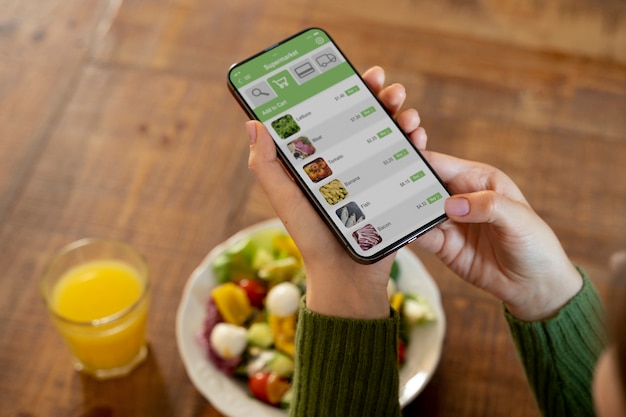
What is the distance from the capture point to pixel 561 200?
3.90ft

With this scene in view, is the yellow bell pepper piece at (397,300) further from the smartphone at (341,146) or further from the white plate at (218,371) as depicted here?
the smartphone at (341,146)

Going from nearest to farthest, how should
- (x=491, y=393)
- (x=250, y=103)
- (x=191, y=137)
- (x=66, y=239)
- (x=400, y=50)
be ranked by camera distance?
(x=250, y=103), (x=491, y=393), (x=66, y=239), (x=191, y=137), (x=400, y=50)

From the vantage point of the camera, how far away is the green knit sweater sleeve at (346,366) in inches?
33.1

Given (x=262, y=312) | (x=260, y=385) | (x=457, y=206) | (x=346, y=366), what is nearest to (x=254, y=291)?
(x=262, y=312)

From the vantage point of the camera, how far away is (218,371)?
995mm

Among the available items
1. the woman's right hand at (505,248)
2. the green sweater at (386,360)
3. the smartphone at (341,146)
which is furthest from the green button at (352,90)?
the green sweater at (386,360)

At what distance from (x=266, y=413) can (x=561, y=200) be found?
0.53m

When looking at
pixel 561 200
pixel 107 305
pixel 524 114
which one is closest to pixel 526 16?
pixel 524 114

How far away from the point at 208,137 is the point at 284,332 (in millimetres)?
375

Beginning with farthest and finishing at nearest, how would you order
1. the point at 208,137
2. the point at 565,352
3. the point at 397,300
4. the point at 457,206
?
the point at 208,137, the point at 397,300, the point at 565,352, the point at 457,206

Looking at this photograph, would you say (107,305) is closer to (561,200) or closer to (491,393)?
(491,393)

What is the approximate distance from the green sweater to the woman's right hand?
2 centimetres

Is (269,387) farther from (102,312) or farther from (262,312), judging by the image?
(102,312)

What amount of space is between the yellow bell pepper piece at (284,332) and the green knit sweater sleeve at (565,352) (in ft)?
0.84
